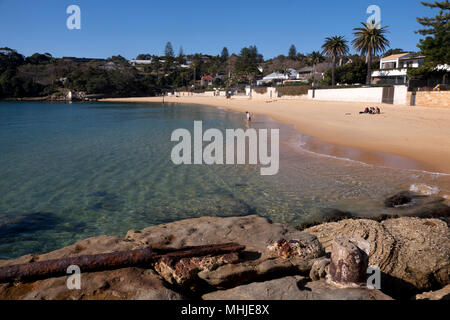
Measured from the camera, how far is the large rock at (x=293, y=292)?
3.15 m

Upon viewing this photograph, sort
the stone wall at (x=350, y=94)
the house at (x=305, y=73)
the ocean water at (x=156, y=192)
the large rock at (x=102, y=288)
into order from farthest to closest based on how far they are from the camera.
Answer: the house at (x=305, y=73) < the stone wall at (x=350, y=94) < the ocean water at (x=156, y=192) < the large rock at (x=102, y=288)

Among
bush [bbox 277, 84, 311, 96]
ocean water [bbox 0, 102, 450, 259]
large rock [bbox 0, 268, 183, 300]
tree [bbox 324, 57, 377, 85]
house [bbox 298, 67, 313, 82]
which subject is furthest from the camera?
house [bbox 298, 67, 313, 82]

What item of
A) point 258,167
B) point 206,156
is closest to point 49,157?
point 206,156

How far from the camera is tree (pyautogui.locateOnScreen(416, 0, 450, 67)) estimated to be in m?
31.7

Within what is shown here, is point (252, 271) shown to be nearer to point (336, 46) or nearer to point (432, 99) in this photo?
point (432, 99)

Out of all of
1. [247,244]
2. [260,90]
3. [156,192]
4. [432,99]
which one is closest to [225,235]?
[247,244]

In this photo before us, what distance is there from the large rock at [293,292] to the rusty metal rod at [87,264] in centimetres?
72

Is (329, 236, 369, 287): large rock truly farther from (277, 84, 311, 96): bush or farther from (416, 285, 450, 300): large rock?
(277, 84, 311, 96): bush

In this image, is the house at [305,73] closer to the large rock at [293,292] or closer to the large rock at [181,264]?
the large rock at [181,264]

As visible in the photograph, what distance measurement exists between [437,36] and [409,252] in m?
37.5

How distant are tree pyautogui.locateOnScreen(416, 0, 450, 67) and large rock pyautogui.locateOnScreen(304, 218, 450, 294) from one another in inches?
1386

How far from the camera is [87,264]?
3664mm

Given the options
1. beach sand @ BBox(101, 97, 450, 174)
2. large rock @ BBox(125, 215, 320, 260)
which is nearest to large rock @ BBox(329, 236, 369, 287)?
large rock @ BBox(125, 215, 320, 260)

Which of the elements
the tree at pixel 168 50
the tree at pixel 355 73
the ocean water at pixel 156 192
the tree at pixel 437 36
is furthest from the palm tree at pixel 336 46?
the tree at pixel 168 50
